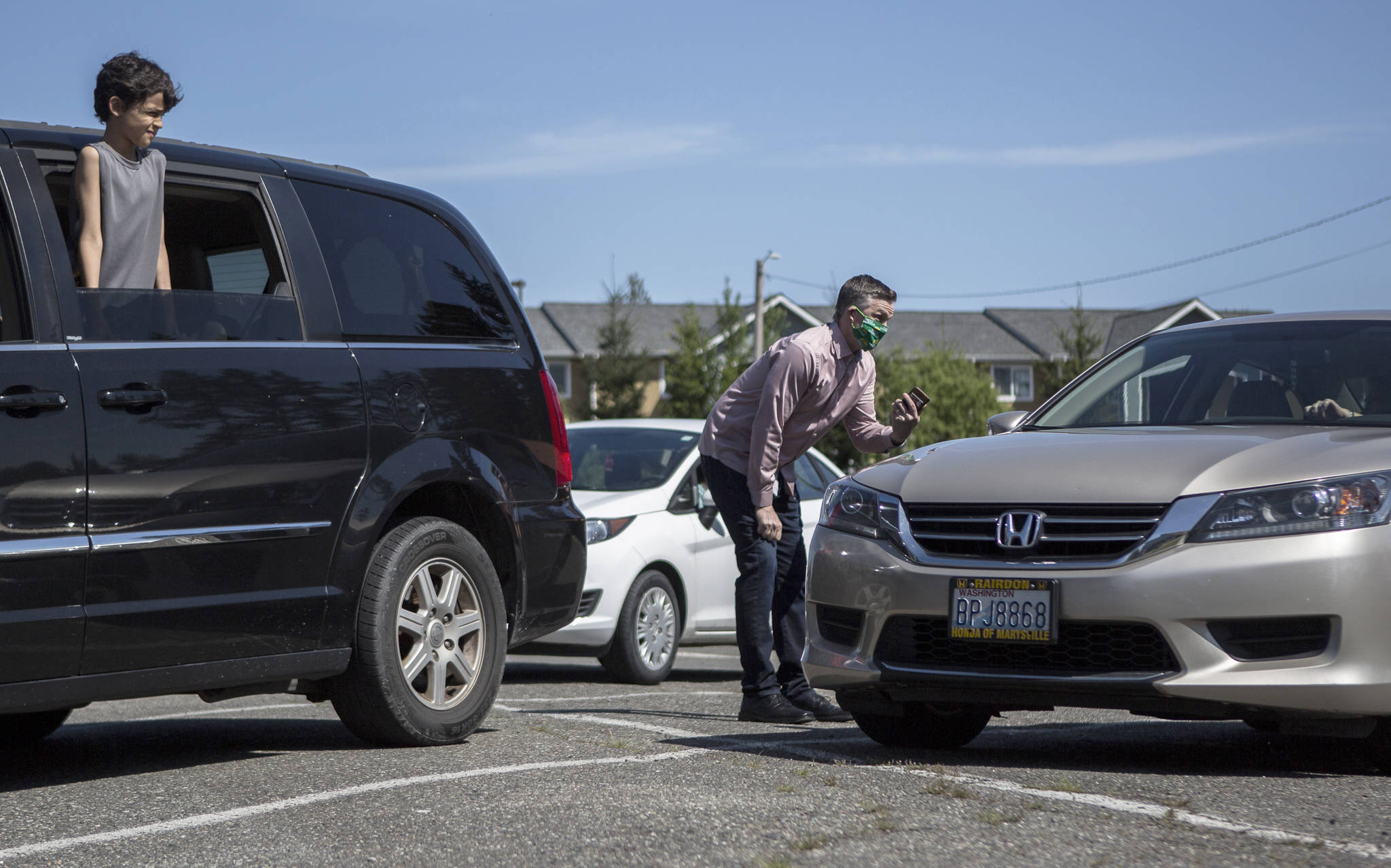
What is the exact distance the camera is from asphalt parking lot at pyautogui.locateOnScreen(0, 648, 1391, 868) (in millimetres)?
3811

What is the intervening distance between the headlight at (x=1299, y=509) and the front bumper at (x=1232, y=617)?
0.03 metres

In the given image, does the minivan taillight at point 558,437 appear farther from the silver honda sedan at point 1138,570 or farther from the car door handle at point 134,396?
the car door handle at point 134,396

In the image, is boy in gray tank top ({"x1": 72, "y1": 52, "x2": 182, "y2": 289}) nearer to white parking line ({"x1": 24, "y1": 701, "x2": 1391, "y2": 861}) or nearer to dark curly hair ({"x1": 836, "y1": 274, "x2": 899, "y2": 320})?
white parking line ({"x1": 24, "y1": 701, "x2": 1391, "y2": 861})

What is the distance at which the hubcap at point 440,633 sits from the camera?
550 centimetres

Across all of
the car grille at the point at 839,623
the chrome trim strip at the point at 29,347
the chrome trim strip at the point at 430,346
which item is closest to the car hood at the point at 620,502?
the chrome trim strip at the point at 430,346

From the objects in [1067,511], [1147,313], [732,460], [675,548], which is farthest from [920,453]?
[1147,313]

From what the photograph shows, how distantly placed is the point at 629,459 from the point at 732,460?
11.1 feet

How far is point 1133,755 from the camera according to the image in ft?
17.9

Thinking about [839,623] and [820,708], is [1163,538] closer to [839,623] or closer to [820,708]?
[839,623]

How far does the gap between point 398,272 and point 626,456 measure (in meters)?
4.59

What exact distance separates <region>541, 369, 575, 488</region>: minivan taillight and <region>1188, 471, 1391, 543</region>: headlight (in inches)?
97.0

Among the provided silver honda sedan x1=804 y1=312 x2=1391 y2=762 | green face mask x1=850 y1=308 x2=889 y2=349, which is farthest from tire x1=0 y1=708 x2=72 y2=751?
green face mask x1=850 y1=308 x2=889 y2=349

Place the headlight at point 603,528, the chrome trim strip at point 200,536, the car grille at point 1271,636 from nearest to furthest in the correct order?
the chrome trim strip at point 200,536 → the car grille at point 1271,636 → the headlight at point 603,528

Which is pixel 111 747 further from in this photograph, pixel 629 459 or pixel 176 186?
pixel 629 459
